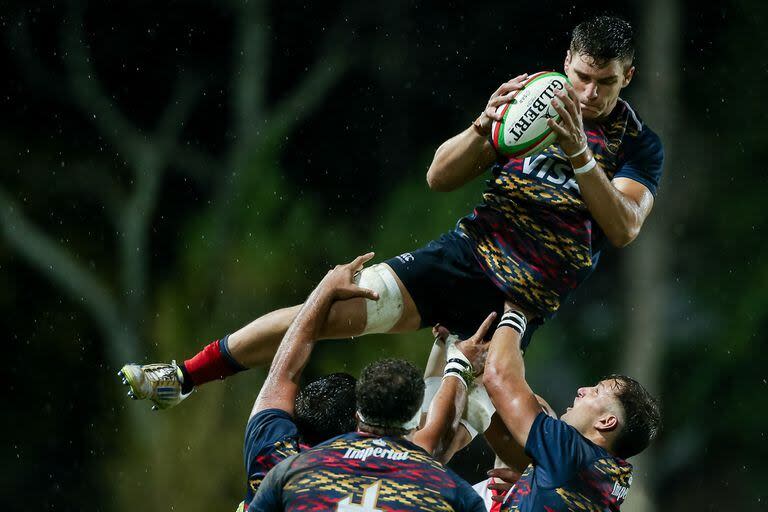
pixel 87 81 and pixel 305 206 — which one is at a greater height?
pixel 87 81

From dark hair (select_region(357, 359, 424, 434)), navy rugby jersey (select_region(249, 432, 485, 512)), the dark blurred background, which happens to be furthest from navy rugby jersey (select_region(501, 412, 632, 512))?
the dark blurred background

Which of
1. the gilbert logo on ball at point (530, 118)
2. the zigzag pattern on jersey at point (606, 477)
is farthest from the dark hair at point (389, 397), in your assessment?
the gilbert logo on ball at point (530, 118)

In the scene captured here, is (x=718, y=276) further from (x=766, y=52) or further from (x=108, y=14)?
(x=108, y=14)

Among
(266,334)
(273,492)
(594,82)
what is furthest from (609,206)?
(273,492)

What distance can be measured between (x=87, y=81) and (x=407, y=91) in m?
3.28

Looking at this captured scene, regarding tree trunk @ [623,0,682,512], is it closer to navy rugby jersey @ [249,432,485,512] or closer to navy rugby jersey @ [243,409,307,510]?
navy rugby jersey @ [243,409,307,510]

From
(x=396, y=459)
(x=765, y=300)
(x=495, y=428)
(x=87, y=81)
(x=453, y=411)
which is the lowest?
(x=765, y=300)

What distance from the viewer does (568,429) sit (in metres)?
3.86

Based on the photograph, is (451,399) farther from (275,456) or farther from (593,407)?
(275,456)

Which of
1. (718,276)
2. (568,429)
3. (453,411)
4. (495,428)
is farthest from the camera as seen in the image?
(718,276)

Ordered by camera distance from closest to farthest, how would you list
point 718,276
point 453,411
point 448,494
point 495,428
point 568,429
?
point 448,494, point 568,429, point 453,411, point 495,428, point 718,276

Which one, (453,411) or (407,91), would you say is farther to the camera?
(407,91)

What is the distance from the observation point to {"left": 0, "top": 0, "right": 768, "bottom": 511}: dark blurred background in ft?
34.8

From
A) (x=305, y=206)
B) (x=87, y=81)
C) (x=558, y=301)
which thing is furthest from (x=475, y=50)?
(x=558, y=301)
